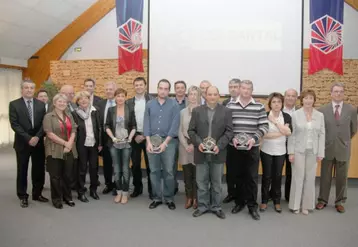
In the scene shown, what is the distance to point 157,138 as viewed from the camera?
11.8 ft

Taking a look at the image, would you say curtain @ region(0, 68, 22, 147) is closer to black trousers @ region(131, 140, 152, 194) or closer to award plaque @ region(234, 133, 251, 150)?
black trousers @ region(131, 140, 152, 194)

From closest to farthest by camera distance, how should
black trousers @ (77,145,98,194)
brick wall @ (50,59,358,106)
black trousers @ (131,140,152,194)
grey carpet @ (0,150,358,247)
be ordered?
grey carpet @ (0,150,358,247)
black trousers @ (77,145,98,194)
black trousers @ (131,140,152,194)
brick wall @ (50,59,358,106)

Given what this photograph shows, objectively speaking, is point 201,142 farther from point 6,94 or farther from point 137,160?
point 6,94

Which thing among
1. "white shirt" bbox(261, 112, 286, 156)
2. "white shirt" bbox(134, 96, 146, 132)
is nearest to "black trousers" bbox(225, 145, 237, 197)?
"white shirt" bbox(261, 112, 286, 156)

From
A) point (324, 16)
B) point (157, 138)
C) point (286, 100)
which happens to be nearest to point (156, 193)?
point (157, 138)

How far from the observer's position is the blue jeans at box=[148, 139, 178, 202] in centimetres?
369

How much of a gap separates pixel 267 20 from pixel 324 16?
112 cm

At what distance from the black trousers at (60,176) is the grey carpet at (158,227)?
17 cm

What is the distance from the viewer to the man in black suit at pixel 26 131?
3.65 meters

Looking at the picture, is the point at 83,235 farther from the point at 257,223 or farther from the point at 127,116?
the point at 257,223

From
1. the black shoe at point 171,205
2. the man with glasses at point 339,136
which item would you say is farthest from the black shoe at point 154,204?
the man with glasses at point 339,136

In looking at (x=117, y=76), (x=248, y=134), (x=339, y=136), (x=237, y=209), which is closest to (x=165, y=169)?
(x=237, y=209)

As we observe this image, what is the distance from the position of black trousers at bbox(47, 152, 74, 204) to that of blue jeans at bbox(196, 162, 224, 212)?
1.60m

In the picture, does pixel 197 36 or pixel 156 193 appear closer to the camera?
pixel 156 193
